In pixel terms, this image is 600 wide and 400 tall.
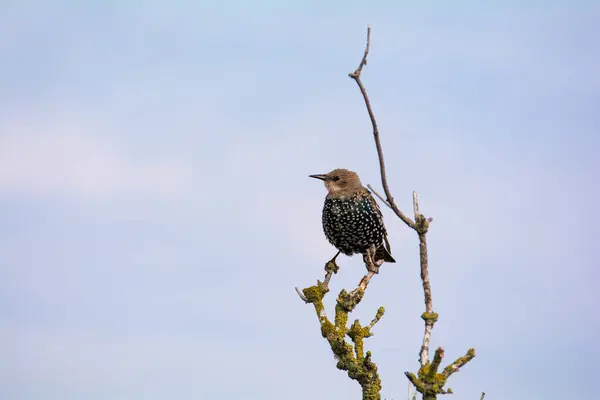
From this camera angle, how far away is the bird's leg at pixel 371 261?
10206 mm

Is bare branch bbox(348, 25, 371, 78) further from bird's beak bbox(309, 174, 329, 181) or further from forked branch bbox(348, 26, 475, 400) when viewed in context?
bird's beak bbox(309, 174, 329, 181)

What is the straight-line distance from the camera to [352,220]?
36.6 ft

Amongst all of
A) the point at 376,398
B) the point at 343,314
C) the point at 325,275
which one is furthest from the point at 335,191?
the point at 376,398

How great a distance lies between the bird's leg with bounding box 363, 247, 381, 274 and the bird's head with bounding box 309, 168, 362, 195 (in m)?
0.95

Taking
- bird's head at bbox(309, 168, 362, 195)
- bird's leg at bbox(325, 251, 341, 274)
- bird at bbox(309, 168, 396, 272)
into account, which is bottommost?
bird's leg at bbox(325, 251, 341, 274)

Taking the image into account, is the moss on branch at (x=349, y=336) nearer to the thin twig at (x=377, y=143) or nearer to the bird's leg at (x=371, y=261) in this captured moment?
the bird's leg at (x=371, y=261)

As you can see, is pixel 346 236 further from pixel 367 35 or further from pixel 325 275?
pixel 367 35

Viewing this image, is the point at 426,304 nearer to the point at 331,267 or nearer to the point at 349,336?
the point at 349,336

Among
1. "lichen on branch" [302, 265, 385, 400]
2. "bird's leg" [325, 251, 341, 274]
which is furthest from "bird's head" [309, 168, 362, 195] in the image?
"lichen on branch" [302, 265, 385, 400]

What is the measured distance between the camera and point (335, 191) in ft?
37.6

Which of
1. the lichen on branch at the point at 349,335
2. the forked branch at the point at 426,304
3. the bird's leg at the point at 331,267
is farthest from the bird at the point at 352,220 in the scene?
the forked branch at the point at 426,304

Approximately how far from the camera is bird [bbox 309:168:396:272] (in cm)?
1114

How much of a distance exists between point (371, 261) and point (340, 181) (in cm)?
148

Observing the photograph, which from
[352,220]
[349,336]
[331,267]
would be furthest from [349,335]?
[352,220]
